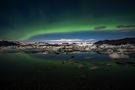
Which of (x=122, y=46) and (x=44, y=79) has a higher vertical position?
(x=122, y=46)

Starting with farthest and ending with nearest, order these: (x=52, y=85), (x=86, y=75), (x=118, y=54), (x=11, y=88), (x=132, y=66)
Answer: (x=118, y=54) < (x=132, y=66) < (x=86, y=75) < (x=52, y=85) < (x=11, y=88)

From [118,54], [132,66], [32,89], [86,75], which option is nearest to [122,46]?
[118,54]

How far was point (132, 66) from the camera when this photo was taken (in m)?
65.8

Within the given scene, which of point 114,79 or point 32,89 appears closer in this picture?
point 32,89

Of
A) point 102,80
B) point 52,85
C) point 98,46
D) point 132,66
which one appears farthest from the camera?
point 98,46

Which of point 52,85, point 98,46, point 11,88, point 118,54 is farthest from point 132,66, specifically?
point 98,46

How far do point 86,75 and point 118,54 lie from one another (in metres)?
42.1

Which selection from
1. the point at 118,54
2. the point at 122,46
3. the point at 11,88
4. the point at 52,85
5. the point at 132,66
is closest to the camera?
the point at 11,88

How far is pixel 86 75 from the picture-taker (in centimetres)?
5700

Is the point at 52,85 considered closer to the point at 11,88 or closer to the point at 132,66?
the point at 11,88

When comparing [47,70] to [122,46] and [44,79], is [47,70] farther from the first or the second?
[122,46]

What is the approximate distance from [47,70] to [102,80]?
2117cm

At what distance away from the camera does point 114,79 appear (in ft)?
168

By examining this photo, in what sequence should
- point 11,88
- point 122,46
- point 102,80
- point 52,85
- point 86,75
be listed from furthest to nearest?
point 122,46 → point 86,75 → point 102,80 → point 52,85 → point 11,88
